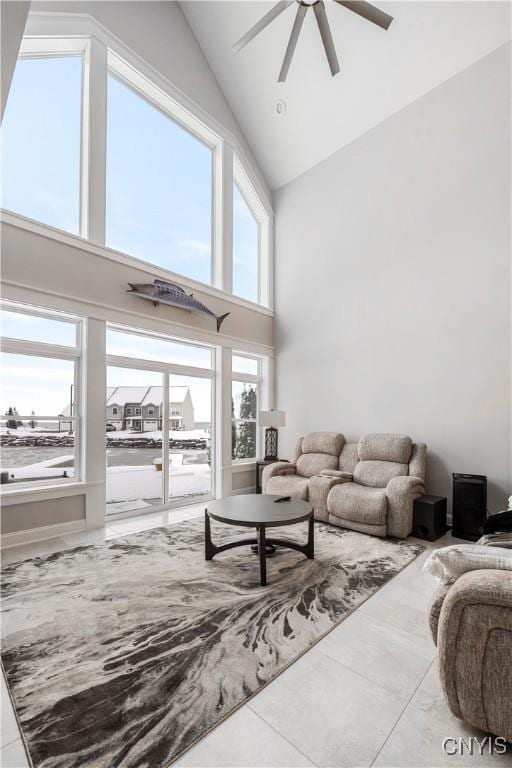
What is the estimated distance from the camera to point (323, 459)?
5.10 meters

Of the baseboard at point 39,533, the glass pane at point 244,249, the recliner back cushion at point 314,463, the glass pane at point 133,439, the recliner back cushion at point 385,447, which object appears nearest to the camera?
the baseboard at point 39,533

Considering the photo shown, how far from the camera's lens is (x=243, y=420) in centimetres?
615

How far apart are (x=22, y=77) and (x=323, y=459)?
18.2ft

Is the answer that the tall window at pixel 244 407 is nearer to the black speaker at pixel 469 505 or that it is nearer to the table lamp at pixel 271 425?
the table lamp at pixel 271 425

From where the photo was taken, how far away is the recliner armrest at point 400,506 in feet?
12.3

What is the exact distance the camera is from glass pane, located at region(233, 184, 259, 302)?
6230 mm

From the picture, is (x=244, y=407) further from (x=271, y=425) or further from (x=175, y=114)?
(x=175, y=114)

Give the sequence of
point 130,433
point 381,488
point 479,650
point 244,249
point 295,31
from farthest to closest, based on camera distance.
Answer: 1. point 244,249
2. point 130,433
3. point 381,488
4. point 295,31
5. point 479,650

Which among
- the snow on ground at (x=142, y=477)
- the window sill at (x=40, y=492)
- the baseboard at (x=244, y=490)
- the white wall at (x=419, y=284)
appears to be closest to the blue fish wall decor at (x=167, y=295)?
the white wall at (x=419, y=284)

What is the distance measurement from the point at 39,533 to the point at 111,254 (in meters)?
3.08

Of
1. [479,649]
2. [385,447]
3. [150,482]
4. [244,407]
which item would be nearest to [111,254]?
[150,482]

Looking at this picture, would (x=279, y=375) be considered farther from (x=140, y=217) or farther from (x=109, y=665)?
(x=109, y=665)

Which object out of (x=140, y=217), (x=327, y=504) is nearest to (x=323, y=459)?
(x=327, y=504)

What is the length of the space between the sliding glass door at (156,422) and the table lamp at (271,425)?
2.59 ft
